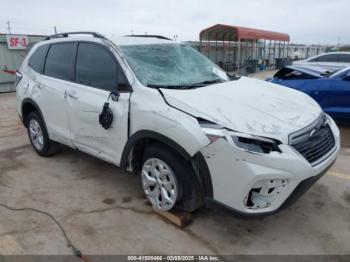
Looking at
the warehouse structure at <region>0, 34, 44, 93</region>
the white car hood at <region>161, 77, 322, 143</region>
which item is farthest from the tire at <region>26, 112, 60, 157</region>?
the warehouse structure at <region>0, 34, 44, 93</region>

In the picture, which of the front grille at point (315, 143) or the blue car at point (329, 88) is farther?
the blue car at point (329, 88)

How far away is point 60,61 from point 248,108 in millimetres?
2715

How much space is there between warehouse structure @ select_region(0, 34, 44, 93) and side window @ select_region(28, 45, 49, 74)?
764 cm

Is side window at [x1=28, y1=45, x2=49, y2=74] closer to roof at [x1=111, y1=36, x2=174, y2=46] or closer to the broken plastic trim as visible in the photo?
roof at [x1=111, y1=36, x2=174, y2=46]

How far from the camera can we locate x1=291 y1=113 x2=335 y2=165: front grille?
277 cm

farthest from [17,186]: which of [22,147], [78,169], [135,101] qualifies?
[135,101]

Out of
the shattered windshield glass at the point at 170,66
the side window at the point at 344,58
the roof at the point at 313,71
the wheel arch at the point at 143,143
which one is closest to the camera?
the wheel arch at the point at 143,143

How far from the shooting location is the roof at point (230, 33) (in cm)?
1820

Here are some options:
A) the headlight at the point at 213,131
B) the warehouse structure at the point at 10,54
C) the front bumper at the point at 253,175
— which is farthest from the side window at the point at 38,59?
the warehouse structure at the point at 10,54

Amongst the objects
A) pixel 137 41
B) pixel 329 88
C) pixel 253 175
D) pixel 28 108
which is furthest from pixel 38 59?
pixel 329 88

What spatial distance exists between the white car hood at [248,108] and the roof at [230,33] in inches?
607

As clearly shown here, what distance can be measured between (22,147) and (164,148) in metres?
3.59

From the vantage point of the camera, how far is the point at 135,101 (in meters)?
3.25

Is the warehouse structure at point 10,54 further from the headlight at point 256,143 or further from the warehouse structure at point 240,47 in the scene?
the headlight at point 256,143
